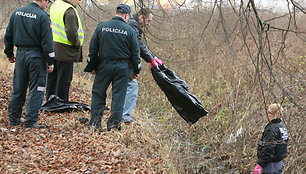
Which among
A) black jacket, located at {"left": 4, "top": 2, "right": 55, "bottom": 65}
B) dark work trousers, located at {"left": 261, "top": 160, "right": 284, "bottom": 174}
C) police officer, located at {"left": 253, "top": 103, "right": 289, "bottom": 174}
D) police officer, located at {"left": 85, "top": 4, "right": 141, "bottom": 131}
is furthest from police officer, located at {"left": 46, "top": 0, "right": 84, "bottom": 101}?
dark work trousers, located at {"left": 261, "top": 160, "right": 284, "bottom": 174}

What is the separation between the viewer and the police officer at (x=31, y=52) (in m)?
5.04

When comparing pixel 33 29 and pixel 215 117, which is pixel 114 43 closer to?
pixel 33 29

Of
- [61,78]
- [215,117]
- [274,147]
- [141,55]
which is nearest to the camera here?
[274,147]

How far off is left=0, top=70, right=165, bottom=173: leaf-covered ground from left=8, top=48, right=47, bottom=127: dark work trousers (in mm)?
242

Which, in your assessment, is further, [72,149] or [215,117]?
[215,117]

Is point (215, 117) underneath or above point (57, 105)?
underneath

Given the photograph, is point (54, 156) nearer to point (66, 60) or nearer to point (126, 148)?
point (126, 148)

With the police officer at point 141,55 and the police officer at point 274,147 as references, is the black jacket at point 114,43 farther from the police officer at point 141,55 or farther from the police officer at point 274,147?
the police officer at point 274,147

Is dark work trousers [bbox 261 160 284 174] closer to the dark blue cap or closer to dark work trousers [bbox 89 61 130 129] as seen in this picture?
dark work trousers [bbox 89 61 130 129]

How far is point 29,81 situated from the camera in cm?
534

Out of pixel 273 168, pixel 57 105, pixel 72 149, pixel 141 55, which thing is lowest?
pixel 273 168

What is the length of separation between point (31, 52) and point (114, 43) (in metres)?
1.27

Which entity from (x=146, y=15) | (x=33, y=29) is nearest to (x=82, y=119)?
(x=33, y=29)

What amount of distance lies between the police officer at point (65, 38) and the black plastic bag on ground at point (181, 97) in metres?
1.62
